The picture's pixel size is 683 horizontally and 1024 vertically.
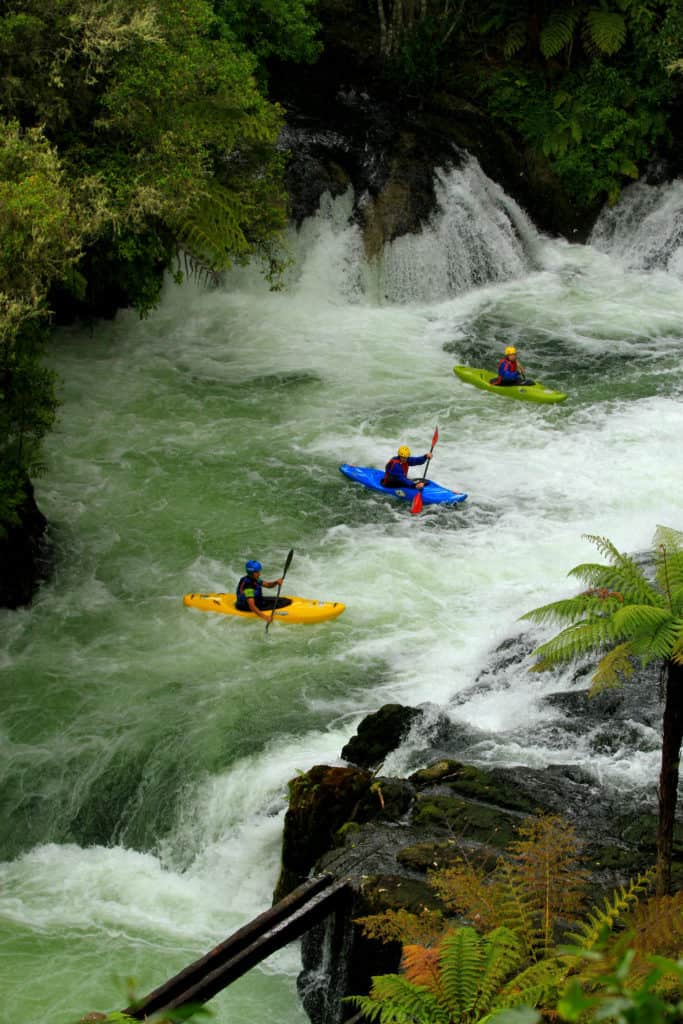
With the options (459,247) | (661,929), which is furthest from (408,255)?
(661,929)

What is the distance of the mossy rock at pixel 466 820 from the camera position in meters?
7.02

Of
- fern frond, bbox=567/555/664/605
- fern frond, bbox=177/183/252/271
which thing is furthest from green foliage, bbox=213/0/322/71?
fern frond, bbox=567/555/664/605

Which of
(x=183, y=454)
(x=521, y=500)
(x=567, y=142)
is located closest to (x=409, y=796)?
(x=521, y=500)

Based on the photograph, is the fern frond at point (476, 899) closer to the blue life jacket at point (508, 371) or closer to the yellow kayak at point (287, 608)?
the yellow kayak at point (287, 608)

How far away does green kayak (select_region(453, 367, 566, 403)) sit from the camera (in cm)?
1552

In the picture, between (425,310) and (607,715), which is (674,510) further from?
(425,310)

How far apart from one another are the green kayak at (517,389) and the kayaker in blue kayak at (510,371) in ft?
0.19

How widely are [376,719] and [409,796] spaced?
1.14m

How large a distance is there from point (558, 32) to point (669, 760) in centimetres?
1844

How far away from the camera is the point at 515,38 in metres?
21.6

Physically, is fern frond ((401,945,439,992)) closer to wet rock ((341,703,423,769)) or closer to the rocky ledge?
the rocky ledge

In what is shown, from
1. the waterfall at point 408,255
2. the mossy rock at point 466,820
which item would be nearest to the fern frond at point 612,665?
the mossy rock at point 466,820

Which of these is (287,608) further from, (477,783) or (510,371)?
(510,371)

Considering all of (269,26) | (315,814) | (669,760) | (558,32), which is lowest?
(315,814)
